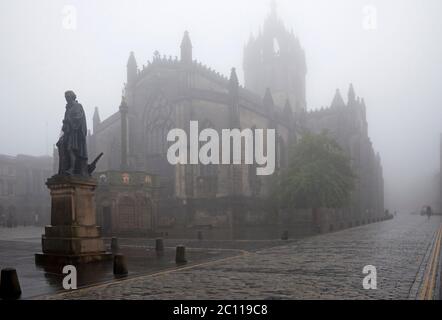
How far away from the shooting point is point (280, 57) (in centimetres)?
8725

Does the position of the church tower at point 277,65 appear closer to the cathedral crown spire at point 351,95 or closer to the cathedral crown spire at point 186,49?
the cathedral crown spire at point 351,95

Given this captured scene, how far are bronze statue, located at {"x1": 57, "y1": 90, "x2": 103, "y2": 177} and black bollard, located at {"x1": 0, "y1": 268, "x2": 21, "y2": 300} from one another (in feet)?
18.6

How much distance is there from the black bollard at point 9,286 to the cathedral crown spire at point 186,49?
4483cm

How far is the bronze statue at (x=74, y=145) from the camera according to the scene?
1413cm

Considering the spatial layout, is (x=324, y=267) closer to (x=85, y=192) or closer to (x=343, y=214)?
(x=85, y=192)

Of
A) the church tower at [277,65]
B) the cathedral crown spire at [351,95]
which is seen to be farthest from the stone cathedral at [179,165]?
the church tower at [277,65]

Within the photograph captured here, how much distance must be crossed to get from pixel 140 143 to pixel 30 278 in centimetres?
4268

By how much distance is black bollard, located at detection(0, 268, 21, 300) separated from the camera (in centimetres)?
840

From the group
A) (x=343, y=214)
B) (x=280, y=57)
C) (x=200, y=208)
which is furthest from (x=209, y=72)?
(x=280, y=57)

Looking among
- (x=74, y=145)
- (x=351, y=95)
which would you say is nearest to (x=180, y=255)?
(x=74, y=145)

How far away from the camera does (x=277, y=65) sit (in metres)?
87.2

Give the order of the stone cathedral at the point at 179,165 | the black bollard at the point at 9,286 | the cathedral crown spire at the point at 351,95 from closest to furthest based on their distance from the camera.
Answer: the black bollard at the point at 9,286 → the stone cathedral at the point at 179,165 → the cathedral crown spire at the point at 351,95

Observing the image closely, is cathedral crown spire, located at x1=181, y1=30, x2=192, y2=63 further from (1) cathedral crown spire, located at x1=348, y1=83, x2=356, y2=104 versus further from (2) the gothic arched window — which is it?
(1) cathedral crown spire, located at x1=348, y1=83, x2=356, y2=104

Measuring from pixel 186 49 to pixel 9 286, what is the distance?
1811 inches
